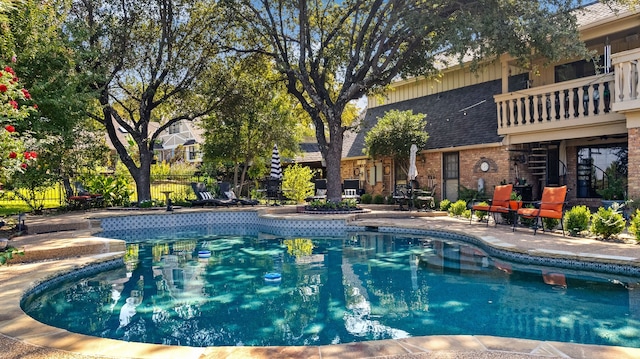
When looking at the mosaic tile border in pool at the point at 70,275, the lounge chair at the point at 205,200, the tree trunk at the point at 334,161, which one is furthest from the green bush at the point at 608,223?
the lounge chair at the point at 205,200

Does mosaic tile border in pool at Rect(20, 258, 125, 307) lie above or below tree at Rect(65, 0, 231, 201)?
below

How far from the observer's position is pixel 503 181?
1387 cm

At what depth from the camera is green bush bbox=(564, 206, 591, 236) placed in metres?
9.00

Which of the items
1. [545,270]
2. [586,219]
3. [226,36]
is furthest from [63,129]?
[586,219]

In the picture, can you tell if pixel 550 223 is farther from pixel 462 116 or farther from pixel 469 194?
pixel 462 116

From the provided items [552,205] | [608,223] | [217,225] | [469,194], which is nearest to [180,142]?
[217,225]

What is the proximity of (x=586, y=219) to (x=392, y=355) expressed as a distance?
7846 mm

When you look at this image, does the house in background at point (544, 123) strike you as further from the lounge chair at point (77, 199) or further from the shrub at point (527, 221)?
the lounge chair at point (77, 199)

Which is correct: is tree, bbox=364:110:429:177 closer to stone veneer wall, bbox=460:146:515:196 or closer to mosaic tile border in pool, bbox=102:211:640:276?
stone veneer wall, bbox=460:146:515:196

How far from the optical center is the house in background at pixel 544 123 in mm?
11102

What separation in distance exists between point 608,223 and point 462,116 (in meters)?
8.63

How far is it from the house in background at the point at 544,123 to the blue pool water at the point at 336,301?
19.9 feet

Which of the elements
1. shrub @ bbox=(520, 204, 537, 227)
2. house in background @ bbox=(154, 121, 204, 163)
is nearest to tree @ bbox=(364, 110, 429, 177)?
shrub @ bbox=(520, 204, 537, 227)

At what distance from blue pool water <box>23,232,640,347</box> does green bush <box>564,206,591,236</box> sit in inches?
93.6
